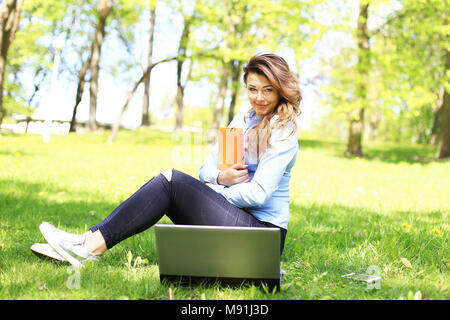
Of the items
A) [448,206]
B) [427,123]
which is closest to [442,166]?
[448,206]

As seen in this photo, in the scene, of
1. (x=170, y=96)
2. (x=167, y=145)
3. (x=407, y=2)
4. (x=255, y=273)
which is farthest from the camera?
(x=170, y=96)

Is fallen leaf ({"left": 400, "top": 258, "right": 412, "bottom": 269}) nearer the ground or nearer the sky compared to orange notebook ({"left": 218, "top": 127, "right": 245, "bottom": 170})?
nearer the ground

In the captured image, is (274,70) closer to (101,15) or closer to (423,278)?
(423,278)

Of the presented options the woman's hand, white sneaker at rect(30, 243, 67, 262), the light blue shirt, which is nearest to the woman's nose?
the light blue shirt

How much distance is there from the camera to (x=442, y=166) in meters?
10.6

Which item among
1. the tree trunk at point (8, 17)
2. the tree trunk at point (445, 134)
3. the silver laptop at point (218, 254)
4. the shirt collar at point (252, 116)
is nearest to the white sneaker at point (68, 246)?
the silver laptop at point (218, 254)

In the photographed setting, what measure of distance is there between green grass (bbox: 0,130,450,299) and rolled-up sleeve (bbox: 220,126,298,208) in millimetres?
474

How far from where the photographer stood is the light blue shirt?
7.64ft

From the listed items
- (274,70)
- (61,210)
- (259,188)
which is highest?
(274,70)

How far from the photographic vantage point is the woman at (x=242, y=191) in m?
2.37

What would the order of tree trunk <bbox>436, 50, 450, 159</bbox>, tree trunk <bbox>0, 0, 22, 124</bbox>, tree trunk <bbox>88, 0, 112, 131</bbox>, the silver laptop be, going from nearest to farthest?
1. the silver laptop
2. tree trunk <bbox>0, 0, 22, 124</bbox>
3. tree trunk <bbox>436, 50, 450, 159</bbox>
4. tree trunk <bbox>88, 0, 112, 131</bbox>

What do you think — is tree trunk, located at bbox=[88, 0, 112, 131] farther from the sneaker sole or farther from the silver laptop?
the silver laptop

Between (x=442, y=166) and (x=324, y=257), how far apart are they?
29.4 ft

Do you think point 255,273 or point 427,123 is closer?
point 255,273
